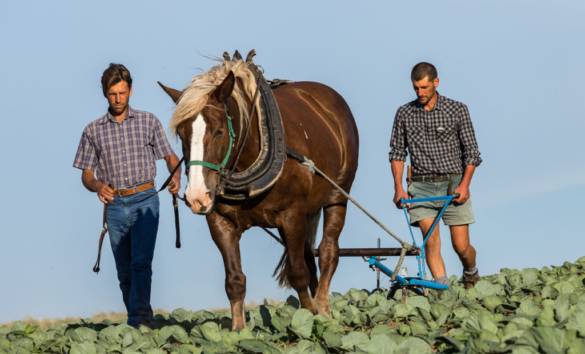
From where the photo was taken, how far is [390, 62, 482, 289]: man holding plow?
6.56m

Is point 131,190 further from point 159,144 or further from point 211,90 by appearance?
point 211,90

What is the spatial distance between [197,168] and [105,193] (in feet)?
5.94

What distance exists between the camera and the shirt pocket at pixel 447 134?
6.59 metres

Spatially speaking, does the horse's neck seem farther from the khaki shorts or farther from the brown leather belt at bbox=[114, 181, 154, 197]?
the khaki shorts

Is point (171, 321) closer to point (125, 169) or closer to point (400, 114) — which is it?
point (125, 169)

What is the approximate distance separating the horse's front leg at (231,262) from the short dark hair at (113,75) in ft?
5.29

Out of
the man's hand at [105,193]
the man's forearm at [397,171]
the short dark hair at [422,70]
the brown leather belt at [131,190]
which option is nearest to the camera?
the man's hand at [105,193]

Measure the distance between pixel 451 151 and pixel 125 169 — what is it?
10.2 feet

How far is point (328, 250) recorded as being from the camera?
21.2ft

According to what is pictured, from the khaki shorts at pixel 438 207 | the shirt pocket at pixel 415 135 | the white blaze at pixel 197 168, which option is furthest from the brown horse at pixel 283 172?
the khaki shorts at pixel 438 207

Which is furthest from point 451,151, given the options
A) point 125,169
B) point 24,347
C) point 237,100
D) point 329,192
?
point 24,347

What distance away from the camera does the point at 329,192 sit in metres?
6.30

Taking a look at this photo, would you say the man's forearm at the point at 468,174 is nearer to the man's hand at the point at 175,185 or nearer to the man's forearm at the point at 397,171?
the man's forearm at the point at 397,171

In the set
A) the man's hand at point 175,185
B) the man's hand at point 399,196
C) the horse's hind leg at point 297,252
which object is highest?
the man's hand at point 399,196
